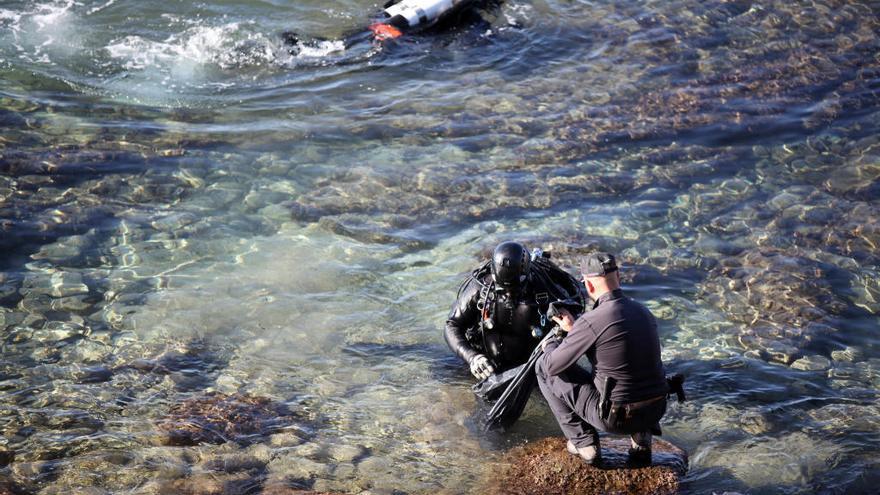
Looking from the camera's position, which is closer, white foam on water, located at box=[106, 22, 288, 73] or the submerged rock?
the submerged rock

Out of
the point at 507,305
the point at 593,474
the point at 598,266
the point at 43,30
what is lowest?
the point at 593,474

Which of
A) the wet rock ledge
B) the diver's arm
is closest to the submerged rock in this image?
the diver's arm

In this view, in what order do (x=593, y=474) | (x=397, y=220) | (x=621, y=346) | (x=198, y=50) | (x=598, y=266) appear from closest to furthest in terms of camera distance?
(x=621, y=346) < (x=598, y=266) < (x=593, y=474) < (x=397, y=220) < (x=198, y=50)

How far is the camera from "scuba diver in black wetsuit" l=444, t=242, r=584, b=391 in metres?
6.41

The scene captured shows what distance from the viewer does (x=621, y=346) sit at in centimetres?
517

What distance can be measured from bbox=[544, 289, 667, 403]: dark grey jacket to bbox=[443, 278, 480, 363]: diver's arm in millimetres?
1458

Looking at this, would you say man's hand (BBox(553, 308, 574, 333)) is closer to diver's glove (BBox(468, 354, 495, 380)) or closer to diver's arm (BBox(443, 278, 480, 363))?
diver's glove (BBox(468, 354, 495, 380))

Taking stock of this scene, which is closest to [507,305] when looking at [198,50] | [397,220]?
[397,220]

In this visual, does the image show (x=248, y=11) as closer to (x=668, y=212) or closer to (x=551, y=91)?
(x=551, y=91)

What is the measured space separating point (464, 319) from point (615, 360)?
189 cm

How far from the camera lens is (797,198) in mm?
10000

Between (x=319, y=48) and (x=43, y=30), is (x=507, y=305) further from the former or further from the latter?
(x=43, y=30)

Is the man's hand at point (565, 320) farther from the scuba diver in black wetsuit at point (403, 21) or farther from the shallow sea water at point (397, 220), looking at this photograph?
the scuba diver in black wetsuit at point (403, 21)

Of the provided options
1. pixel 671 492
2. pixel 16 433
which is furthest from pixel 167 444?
pixel 671 492
